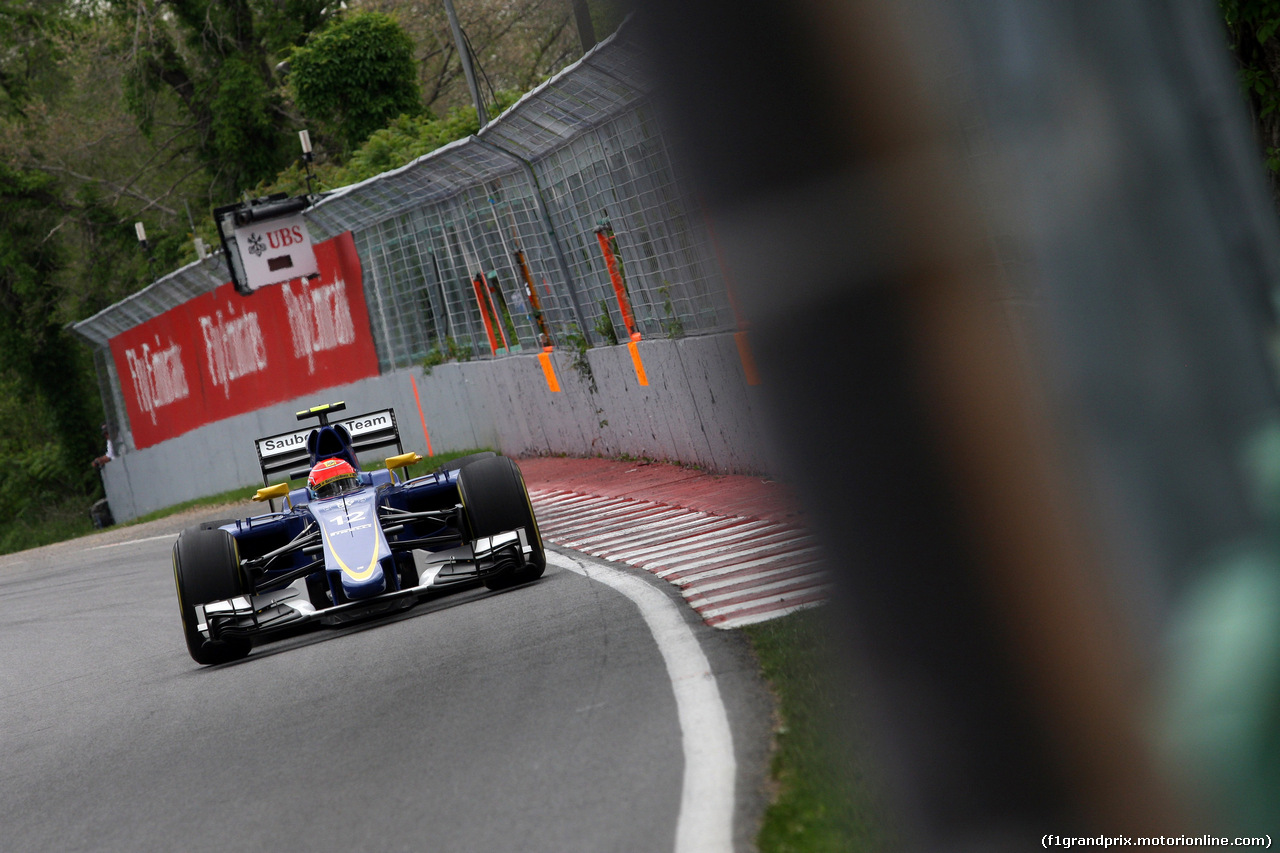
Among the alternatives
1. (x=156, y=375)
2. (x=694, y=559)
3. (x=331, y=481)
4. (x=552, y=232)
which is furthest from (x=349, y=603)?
(x=156, y=375)

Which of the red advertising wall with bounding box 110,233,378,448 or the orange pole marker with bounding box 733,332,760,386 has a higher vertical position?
the red advertising wall with bounding box 110,233,378,448

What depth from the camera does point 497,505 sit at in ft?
28.0

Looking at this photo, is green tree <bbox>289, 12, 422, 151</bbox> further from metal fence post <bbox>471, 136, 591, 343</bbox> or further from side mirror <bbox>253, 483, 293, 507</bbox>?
side mirror <bbox>253, 483, 293, 507</bbox>

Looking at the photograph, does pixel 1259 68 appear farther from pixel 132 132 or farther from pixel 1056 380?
pixel 132 132

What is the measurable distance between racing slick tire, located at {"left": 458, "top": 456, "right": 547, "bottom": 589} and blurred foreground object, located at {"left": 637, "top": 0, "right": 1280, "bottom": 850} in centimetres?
701

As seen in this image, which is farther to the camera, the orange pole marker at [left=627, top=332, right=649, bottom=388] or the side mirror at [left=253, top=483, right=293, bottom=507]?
the orange pole marker at [left=627, top=332, right=649, bottom=388]

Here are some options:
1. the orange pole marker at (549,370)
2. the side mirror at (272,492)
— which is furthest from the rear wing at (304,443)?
the orange pole marker at (549,370)

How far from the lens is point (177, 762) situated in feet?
19.1

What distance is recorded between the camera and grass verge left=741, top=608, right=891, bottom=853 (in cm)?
346

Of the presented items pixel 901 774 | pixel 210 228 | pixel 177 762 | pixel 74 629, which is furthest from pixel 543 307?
pixel 210 228

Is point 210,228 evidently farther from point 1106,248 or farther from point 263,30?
point 1106,248

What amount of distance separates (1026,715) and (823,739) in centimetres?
284

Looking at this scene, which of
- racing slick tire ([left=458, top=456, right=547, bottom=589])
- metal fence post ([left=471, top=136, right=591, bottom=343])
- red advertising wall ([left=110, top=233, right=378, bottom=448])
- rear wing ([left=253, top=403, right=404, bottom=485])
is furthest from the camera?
red advertising wall ([left=110, top=233, right=378, bottom=448])

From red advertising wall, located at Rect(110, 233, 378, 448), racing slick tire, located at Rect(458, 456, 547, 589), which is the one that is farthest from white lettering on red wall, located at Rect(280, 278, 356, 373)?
racing slick tire, located at Rect(458, 456, 547, 589)
